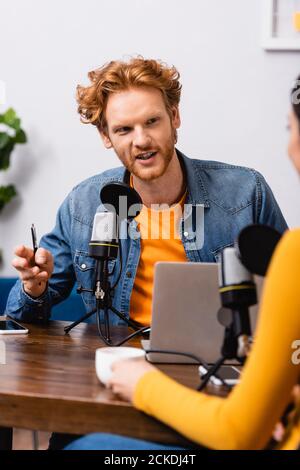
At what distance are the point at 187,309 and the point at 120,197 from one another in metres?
0.43

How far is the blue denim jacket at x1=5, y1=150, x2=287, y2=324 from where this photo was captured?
2.06 metres

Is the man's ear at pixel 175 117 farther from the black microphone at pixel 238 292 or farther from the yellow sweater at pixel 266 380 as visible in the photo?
the yellow sweater at pixel 266 380

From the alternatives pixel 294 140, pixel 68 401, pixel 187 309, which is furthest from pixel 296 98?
pixel 68 401

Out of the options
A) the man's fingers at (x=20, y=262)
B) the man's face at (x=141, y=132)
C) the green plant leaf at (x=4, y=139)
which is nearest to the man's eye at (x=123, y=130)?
the man's face at (x=141, y=132)

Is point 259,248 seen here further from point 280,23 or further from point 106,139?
point 280,23

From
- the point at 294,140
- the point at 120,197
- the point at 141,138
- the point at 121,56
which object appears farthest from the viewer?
the point at 121,56

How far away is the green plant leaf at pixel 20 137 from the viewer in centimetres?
310

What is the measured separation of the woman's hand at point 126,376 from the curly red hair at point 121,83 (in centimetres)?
111

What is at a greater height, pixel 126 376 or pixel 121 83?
pixel 121 83

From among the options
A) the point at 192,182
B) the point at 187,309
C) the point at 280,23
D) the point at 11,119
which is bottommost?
the point at 187,309

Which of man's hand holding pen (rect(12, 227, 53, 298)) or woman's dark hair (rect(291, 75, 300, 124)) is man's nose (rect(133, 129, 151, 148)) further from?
woman's dark hair (rect(291, 75, 300, 124))

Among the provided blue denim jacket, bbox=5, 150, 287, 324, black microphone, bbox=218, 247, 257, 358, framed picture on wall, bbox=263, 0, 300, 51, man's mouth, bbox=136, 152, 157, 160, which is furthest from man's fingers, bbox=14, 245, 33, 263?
framed picture on wall, bbox=263, 0, 300, 51

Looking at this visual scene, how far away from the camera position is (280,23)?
2.88 metres
